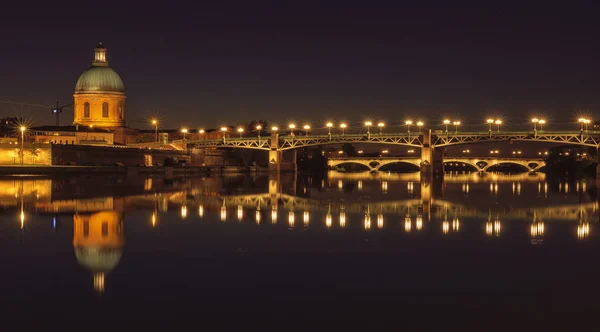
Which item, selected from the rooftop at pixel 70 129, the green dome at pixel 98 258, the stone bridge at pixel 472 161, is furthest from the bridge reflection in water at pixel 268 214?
the stone bridge at pixel 472 161

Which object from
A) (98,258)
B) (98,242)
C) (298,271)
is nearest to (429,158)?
(98,242)

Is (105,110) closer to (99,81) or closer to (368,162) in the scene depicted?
(99,81)

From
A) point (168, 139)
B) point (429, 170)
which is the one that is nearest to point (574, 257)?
point (429, 170)

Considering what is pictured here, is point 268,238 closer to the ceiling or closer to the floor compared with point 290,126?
closer to the floor

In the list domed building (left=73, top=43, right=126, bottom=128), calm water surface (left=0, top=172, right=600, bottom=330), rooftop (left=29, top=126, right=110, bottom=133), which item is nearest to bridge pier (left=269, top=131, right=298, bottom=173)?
domed building (left=73, top=43, right=126, bottom=128)

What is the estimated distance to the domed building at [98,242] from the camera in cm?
1748

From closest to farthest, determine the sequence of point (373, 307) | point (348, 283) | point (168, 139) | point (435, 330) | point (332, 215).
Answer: point (435, 330) < point (373, 307) < point (348, 283) < point (332, 215) < point (168, 139)

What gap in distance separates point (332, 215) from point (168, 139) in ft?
418

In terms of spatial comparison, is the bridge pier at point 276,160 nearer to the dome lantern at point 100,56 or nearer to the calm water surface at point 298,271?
the dome lantern at point 100,56

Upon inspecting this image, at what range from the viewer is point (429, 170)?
12362 centimetres

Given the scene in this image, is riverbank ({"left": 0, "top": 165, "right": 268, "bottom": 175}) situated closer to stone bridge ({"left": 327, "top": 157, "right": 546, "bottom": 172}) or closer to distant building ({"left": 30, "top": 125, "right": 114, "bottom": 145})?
distant building ({"left": 30, "top": 125, "right": 114, "bottom": 145})

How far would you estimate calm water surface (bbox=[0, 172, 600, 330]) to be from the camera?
13.6m

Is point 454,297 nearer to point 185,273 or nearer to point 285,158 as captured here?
point 185,273

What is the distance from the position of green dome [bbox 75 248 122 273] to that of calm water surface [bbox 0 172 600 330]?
0.11ft
